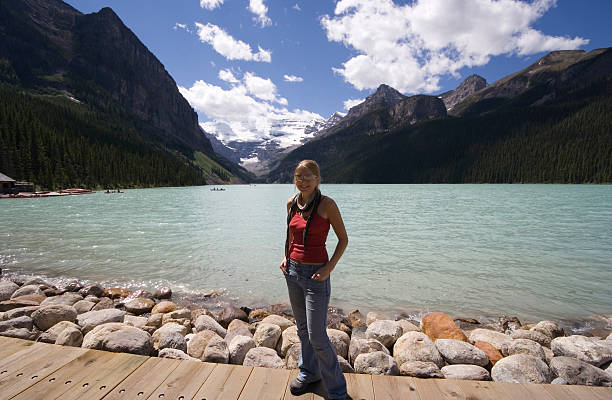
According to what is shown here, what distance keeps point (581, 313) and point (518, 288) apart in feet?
7.54

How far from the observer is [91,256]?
56.9 ft

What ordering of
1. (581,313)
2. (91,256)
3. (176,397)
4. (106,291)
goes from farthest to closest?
1. (91,256)
2. (106,291)
3. (581,313)
4. (176,397)

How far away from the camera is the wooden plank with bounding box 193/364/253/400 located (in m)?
3.83

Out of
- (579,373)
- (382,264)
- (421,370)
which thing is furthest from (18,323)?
(382,264)

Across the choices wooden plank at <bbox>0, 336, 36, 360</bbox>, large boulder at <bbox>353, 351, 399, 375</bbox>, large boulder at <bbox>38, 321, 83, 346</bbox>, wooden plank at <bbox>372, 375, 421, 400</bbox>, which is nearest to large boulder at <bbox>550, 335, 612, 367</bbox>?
large boulder at <bbox>353, 351, 399, 375</bbox>

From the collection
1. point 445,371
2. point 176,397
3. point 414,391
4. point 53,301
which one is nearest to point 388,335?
point 445,371

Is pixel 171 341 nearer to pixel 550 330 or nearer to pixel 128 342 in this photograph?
pixel 128 342

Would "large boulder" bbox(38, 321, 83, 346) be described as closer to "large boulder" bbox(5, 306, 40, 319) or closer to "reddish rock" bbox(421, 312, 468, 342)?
"large boulder" bbox(5, 306, 40, 319)

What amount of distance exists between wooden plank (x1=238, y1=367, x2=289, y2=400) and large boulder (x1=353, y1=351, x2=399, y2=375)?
5.62 feet

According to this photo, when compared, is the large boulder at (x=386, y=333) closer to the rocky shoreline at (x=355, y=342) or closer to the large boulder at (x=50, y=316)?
the rocky shoreline at (x=355, y=342)

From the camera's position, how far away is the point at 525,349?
6457mm

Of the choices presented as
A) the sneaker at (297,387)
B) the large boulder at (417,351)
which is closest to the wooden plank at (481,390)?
the large boulder at (417,351)

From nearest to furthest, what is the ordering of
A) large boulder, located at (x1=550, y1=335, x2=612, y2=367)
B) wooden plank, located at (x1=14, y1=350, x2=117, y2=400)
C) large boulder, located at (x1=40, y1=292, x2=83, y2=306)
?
wooden plank, located at (x1=14, y1=350, x2=117, y2=400), large boulder, located at (x1=550, y1=335, x2=612, y2=367), large boulder, located at (x1=40, y1=292, x2=83, y2=306)

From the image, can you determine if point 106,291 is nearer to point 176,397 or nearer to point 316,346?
point 176,397
